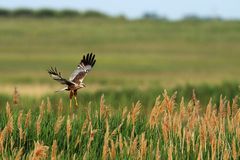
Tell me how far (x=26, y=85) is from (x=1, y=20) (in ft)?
81.9

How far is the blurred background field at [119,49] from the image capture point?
102 ft

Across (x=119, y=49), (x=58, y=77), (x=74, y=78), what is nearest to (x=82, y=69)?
(x=74, y=78)

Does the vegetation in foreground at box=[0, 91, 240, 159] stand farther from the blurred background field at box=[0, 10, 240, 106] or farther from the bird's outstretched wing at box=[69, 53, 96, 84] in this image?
the blurred background field at box=[0, 10, 240, 106]

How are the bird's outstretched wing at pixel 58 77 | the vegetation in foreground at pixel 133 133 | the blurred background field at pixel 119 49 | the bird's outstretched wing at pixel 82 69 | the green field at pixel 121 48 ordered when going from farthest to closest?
the green field at pixel 121 48 → the blurred background field at pixel 119 49 → the vegetation in foreground at pixel 133 133 → the bird's outstretched wing at pixel 82 69 → the bird's outstretched wing at pixel 58 77

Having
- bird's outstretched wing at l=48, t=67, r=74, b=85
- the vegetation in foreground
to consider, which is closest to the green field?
the vegetation in foreground

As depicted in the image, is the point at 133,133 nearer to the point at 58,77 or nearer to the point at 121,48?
the point at 58,77

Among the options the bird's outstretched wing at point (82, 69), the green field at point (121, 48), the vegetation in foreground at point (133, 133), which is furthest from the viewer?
the green field at point (121, 48)

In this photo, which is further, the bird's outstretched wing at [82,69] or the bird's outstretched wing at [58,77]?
the bird's outstretched wing at [82,69]

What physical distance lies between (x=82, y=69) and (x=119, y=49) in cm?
3909

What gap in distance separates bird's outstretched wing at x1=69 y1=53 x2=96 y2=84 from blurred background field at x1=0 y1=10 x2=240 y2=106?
65.7 ft

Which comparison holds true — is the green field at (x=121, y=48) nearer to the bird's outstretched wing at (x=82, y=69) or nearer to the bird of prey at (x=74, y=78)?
the bird's outstretched wing at (x=82, y=69)

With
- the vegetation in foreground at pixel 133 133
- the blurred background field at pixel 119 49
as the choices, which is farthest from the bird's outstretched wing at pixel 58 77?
the blurred background field at pixel 119 49

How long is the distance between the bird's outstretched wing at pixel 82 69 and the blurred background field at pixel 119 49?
20020 millimetres

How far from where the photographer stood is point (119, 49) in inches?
1746
